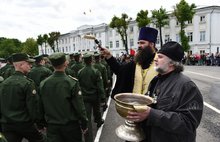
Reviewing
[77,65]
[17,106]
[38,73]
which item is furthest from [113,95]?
[77,65]

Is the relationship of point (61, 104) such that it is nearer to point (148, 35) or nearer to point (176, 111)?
point (148, 35)

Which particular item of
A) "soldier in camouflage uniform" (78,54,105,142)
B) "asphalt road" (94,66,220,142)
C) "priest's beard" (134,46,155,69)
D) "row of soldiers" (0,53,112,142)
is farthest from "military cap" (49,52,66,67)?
"asphalt road" (94,66,220,142)

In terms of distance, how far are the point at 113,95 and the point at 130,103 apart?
1.29 meters

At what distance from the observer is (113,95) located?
4055mm

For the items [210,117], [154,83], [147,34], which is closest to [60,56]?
[147,34]

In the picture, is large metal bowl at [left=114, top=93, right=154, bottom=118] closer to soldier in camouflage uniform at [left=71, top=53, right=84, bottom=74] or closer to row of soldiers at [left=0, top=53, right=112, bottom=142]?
row of soldiers at [left=0, top=53, right=112, bottom=142]

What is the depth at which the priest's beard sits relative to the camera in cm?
394

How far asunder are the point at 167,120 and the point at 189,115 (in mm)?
211

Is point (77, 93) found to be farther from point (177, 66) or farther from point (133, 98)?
point (177, 66)

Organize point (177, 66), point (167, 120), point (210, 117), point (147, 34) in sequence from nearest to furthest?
point (167, 120), point (177, 66), point (147, 34), point (210, 117)

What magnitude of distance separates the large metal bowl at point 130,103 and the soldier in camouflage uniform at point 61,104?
173cm

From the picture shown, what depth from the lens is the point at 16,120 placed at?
4.79 m

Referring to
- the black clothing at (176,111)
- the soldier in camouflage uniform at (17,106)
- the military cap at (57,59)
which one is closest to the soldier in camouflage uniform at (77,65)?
the soldier in camouflage uniform at (17,106)

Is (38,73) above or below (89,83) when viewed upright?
above
